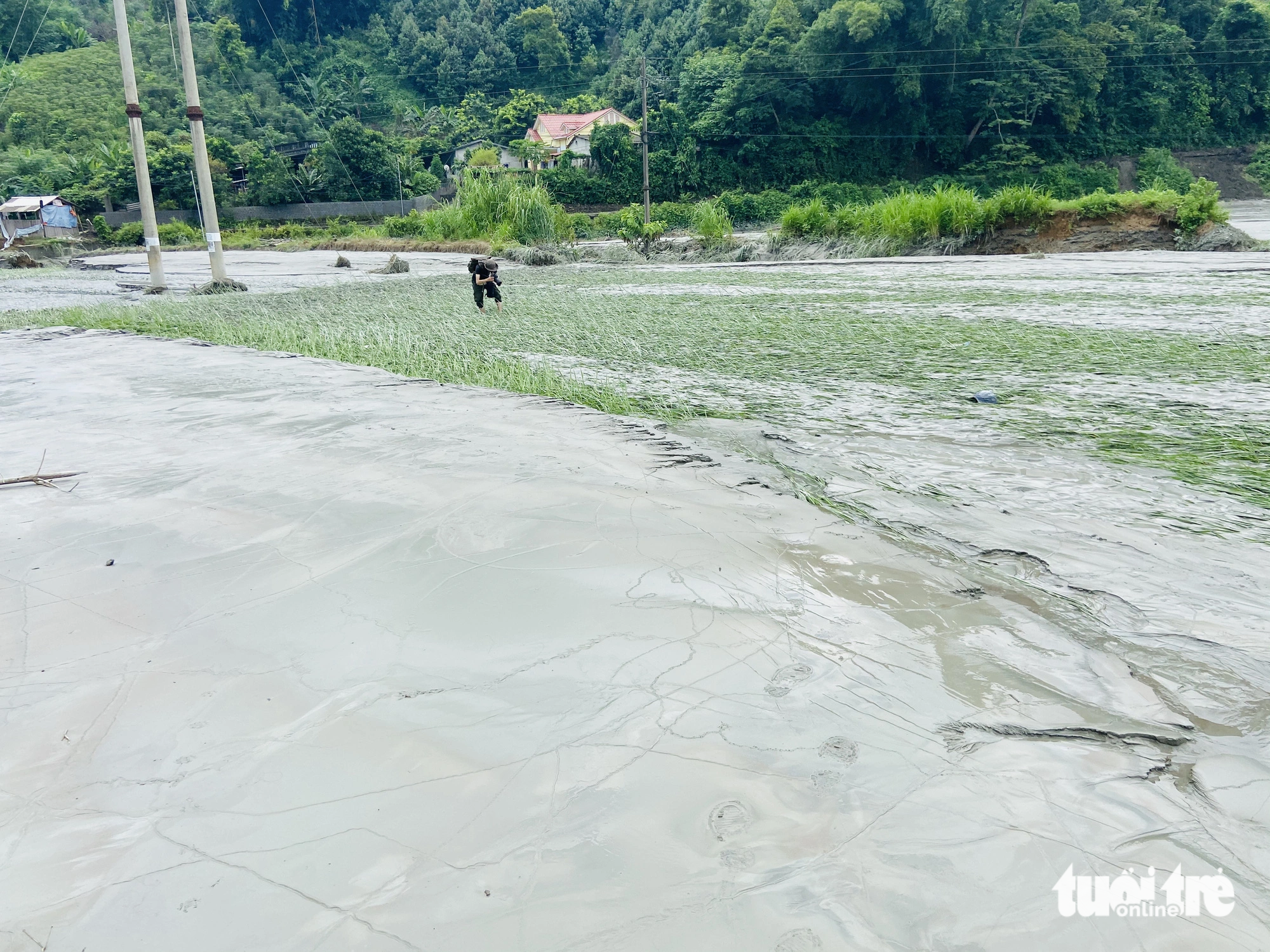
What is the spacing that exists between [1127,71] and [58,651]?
1821 inches

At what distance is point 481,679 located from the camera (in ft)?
6.14

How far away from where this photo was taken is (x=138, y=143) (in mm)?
11922

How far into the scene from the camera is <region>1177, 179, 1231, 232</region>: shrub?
1488 cm

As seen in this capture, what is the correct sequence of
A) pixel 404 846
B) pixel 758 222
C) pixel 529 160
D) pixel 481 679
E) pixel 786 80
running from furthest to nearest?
pixel 529 160
pixel 786 80
pixel 758 222
pixel 481 679
pixel 404 846

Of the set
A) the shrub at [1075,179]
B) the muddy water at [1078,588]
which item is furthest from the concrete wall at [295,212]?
the muddy water at [1078,588]

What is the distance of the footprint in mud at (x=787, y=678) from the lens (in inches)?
71.5

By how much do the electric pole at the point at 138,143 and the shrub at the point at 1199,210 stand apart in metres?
16.5

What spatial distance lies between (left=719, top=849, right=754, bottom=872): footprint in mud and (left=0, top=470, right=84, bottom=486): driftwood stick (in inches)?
120

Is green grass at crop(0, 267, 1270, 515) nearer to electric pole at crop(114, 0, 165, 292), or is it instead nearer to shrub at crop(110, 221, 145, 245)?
electric pole at crop(114, 0, 165, 292)

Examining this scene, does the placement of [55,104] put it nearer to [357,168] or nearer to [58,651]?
[357,168]

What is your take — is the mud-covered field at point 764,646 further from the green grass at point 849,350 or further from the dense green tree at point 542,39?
the dense green tree at point 542,39

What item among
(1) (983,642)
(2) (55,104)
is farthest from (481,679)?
(2) (55,104)

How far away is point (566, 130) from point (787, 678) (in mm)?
48577

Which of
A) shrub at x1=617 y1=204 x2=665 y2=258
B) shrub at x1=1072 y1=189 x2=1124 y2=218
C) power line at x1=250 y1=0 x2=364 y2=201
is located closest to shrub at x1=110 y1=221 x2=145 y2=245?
power line at x1=250 y1=0 x2=364 y2=201
